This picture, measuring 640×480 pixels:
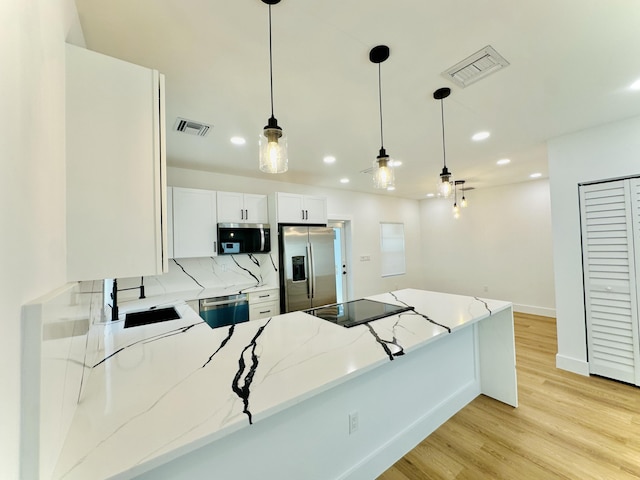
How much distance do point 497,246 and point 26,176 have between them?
657cm

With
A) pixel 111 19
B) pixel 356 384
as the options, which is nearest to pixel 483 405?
pixel 356 384

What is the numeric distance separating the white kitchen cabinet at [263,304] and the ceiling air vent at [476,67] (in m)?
3.12

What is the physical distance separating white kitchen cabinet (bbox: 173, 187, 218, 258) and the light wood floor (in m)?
3.00

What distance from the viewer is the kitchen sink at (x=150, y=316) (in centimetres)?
223

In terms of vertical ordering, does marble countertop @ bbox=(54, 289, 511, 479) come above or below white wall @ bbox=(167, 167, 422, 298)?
below

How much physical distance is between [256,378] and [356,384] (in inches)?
29.4

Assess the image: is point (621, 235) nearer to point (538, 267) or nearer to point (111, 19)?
point (538, 267)

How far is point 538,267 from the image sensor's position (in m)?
4.94

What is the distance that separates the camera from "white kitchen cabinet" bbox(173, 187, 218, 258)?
3.29m

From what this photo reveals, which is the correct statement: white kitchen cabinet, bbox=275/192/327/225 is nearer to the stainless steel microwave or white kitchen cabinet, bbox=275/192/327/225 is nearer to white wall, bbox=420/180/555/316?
the stainless steel microwave

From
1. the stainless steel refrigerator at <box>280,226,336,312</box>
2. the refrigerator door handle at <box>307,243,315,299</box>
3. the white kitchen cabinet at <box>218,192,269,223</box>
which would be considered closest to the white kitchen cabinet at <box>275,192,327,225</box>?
the stainless steel refrigerator at <box>280,226,336,312</box>

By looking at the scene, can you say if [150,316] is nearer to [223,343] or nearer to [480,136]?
[223,343]

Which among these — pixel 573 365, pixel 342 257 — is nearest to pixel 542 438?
pixel 573 365

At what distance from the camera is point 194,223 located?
11.2 feet
